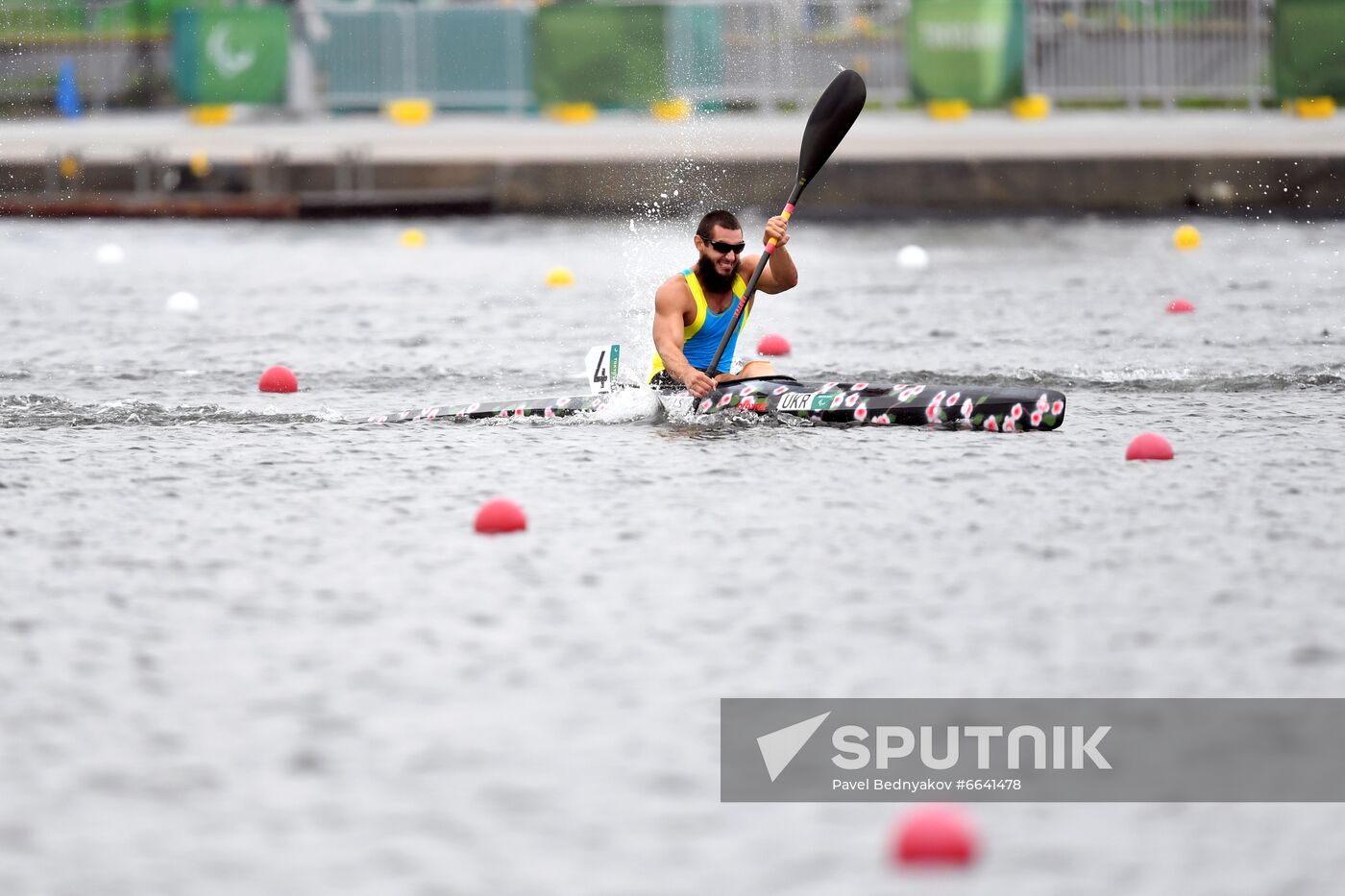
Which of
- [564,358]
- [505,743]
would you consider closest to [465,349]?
[564,358]

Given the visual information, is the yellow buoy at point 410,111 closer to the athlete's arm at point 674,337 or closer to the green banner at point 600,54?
the green banner at point 600,54

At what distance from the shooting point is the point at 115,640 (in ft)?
21.2

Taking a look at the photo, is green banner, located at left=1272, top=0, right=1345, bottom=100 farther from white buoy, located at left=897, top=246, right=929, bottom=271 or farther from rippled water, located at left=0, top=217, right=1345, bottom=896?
rippled water, located at left=0, top=217, right=1345, bottom=896

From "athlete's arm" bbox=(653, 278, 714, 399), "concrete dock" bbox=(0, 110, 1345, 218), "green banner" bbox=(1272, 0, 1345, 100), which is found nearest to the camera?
"athlete's arm" bbox=(653, 278, 714, 399)

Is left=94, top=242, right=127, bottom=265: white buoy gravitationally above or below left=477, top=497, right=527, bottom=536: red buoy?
above

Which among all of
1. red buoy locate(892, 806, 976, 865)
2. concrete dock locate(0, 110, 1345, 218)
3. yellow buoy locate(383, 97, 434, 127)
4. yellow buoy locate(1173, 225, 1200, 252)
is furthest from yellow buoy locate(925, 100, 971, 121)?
red buoy locate(892, 806, 976, 865)

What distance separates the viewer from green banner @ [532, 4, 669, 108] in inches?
1070

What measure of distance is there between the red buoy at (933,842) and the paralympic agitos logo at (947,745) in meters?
0.60

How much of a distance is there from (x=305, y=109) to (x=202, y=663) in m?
23.1

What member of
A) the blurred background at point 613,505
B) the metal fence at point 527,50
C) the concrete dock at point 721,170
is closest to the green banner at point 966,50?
the metal fence at point 527,50

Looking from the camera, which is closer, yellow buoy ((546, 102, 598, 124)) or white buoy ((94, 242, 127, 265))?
white buoy ((94, 242, 127, 265))

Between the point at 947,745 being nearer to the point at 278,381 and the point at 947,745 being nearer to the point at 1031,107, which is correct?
the point at 278,381

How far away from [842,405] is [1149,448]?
1591 millimetres

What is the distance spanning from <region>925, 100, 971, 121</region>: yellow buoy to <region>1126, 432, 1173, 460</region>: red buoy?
1792 centimetres
